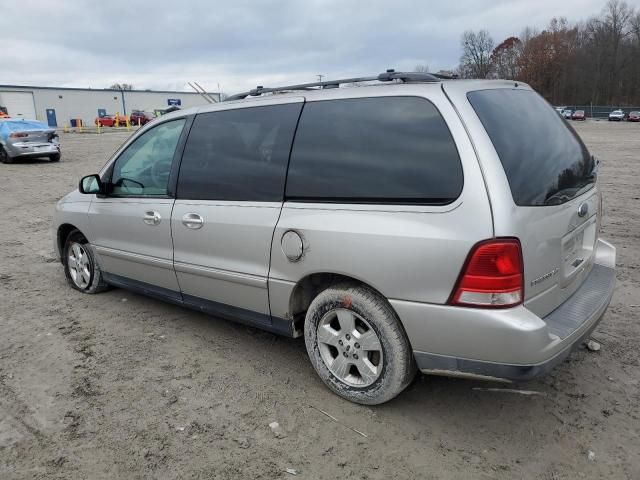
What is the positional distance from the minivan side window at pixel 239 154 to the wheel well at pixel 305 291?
1.76ft

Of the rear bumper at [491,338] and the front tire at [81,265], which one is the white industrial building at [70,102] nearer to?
the front tire at [81,265]

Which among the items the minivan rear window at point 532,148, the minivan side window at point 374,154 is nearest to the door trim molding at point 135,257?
the minivan side window at point 374,154

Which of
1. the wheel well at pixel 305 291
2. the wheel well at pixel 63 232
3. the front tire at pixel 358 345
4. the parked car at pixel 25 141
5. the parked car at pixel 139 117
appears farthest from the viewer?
the parked car at pixel 139 117

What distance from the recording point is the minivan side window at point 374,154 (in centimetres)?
252

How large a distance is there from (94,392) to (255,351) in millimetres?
1098

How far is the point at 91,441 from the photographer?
9.03 feet

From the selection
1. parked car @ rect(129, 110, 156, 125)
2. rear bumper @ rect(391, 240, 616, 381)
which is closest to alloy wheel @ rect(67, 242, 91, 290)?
rear bumper @ rect(391, 240, 616, 381)

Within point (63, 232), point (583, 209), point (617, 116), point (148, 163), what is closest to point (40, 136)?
point (63, 232)

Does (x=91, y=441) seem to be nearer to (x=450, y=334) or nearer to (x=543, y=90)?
(x=450, y=334)

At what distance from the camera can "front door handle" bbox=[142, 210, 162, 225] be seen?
383cm

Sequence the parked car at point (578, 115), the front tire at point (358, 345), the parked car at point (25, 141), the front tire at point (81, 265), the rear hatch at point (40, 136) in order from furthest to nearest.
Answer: the parked car at point (578, 115) → the rear hatch at point (40, 136) → the parked car at point (25, 141) → the front tire at point (81, 265) → the front tire at point (358, 345)

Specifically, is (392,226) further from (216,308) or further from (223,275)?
(216,308)

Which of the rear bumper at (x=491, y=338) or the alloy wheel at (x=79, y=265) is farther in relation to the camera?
the alloy wheel at (x=79, y=265)

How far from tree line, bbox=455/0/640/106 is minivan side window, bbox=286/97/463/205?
74.5m
